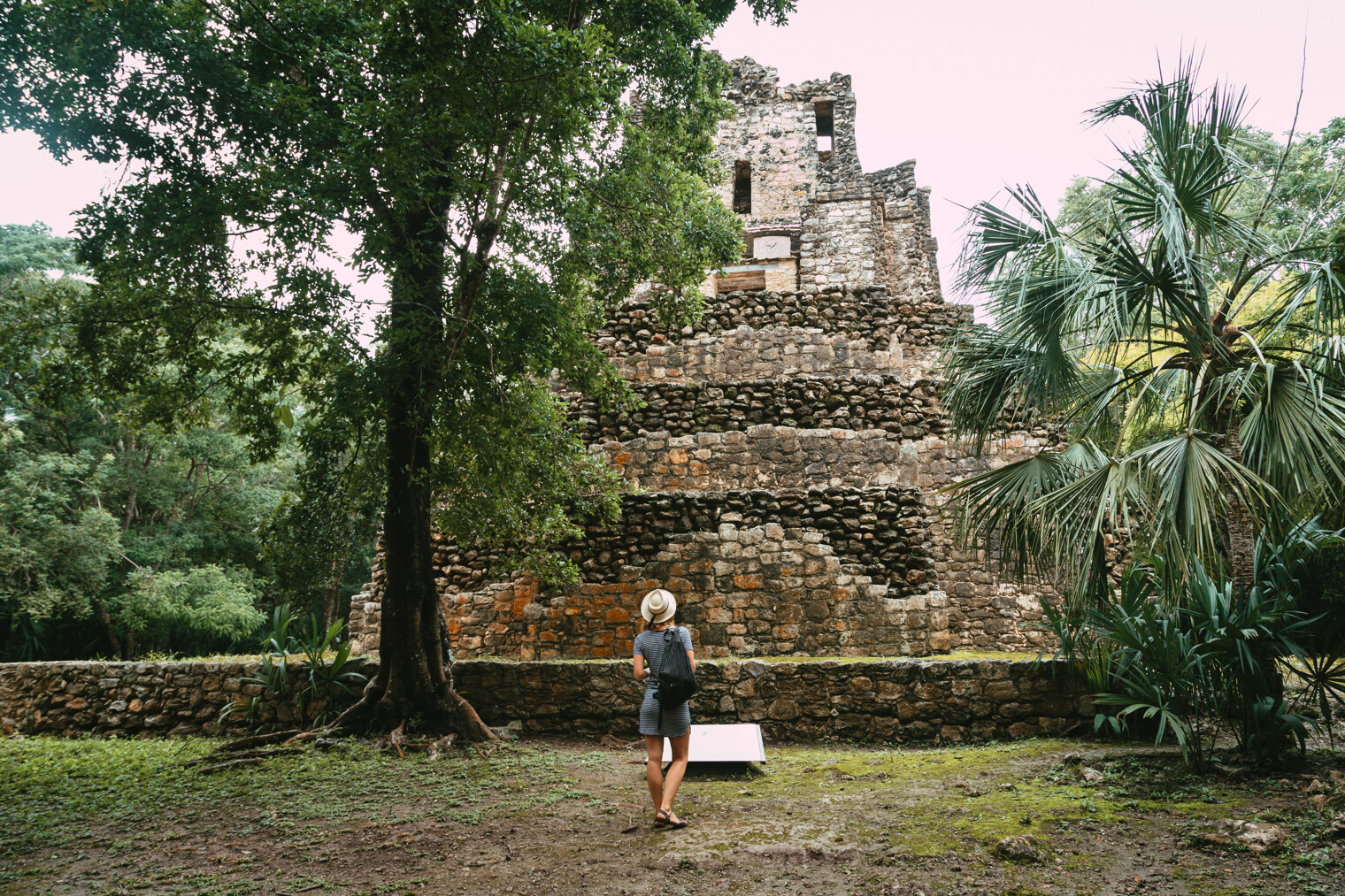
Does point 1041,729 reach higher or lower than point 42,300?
lower

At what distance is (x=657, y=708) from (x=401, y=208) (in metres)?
4.17

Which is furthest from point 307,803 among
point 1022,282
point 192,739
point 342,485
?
point 1022,282

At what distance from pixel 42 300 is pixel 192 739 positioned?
3968 millimetres

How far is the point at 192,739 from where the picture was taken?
21.2 feet

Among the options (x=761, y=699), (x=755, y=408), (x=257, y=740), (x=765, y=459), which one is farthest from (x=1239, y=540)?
(x=257, y=740)

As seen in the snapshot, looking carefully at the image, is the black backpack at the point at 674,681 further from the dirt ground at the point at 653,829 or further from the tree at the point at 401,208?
the tree at the point at 401,208

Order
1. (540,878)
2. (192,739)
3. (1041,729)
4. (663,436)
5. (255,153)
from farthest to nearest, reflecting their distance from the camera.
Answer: (663,436) < (192,739) < (1041,729) < (255,153) < (540,878)

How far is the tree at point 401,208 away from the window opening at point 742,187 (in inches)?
303

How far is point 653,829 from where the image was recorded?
3814mm

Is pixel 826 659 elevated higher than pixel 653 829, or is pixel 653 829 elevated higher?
pixel 826 659

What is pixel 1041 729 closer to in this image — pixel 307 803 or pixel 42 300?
pixel 307 803

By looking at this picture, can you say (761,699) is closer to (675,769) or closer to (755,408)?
(675,769)

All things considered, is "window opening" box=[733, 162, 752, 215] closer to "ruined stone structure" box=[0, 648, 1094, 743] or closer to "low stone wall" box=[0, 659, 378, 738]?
"ruined stone structure" box=[0, 648, 1094, 743]

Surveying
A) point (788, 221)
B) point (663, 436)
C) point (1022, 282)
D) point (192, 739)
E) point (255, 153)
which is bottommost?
point (192, 739)
